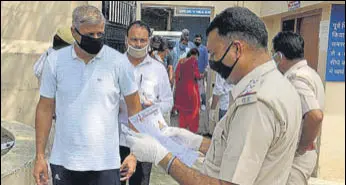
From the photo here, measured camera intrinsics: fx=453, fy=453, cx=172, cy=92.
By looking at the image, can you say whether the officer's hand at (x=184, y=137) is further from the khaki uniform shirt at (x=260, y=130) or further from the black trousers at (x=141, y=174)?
the black trousers at (x=141, y=174)

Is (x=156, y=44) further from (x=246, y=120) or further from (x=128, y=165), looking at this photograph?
(x=246, y=120)

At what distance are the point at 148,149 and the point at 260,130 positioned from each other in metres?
0.48

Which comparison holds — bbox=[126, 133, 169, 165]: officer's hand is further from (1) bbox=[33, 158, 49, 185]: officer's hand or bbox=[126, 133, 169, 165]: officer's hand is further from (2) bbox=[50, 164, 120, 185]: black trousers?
(1) bbox=[33, 158, 49, 185]: officer's hand

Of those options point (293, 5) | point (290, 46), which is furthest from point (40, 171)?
point (293, 5)

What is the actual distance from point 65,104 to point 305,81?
1472mm

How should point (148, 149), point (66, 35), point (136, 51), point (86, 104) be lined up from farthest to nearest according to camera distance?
1. point (66, 35)
2. point (136, 51)
3. point (86, 104)
4. point (148, 149)

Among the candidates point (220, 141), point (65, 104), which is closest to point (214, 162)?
point (220, 141)

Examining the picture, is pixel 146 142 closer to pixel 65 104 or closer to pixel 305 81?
pixel 65 104

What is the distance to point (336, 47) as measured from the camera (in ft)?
16.9

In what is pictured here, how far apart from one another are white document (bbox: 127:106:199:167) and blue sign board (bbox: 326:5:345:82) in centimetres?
350

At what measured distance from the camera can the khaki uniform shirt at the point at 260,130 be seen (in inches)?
61.7

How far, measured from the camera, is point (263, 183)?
1.71 metres

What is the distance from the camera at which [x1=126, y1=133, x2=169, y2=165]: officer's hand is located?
1.79 meters

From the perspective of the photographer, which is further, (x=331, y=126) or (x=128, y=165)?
(x=331, y=126)
